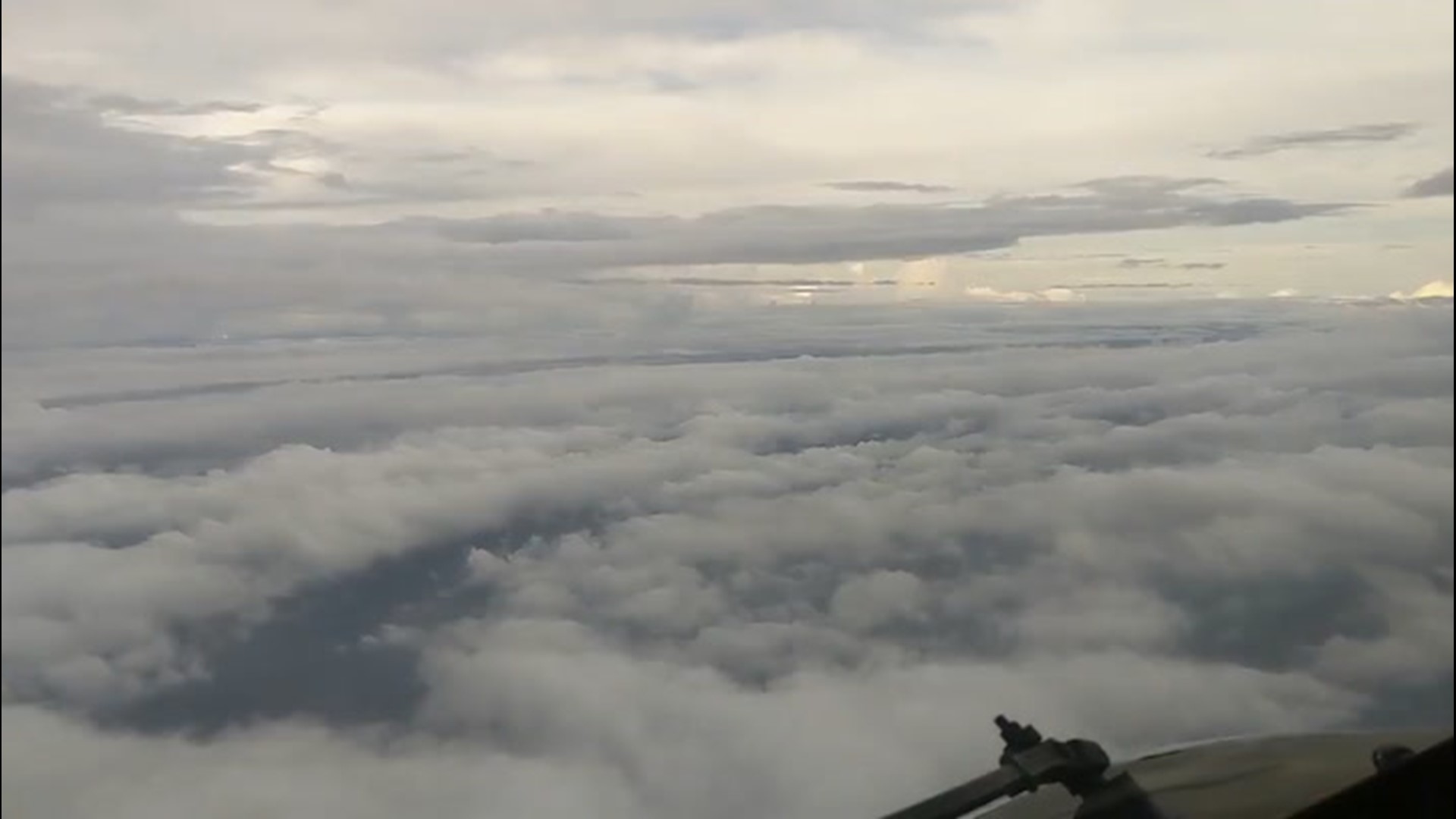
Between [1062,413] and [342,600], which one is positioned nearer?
[342,600]

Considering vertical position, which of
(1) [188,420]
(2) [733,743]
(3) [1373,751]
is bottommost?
(2) [733,743]

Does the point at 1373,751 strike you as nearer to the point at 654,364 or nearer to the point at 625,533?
the point at 625,533

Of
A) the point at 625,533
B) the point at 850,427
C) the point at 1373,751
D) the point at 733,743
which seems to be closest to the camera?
the point at 1373,751

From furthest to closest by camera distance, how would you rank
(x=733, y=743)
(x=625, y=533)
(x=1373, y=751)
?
(x=625, y=533), (x=733, y=743), (x=1373, y=751)

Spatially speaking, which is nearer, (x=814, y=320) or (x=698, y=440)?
(x=698, y=440)

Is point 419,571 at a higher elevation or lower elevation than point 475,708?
higher

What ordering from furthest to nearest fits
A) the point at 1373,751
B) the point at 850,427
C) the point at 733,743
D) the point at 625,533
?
the point at 850,427
the point at 625,533
the point at 733,743
the point at 1373,751

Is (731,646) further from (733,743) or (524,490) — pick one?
(524,490)

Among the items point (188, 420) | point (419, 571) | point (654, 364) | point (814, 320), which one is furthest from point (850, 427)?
point (188, 420)

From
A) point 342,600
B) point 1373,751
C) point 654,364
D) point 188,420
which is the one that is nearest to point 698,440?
point 654,364
